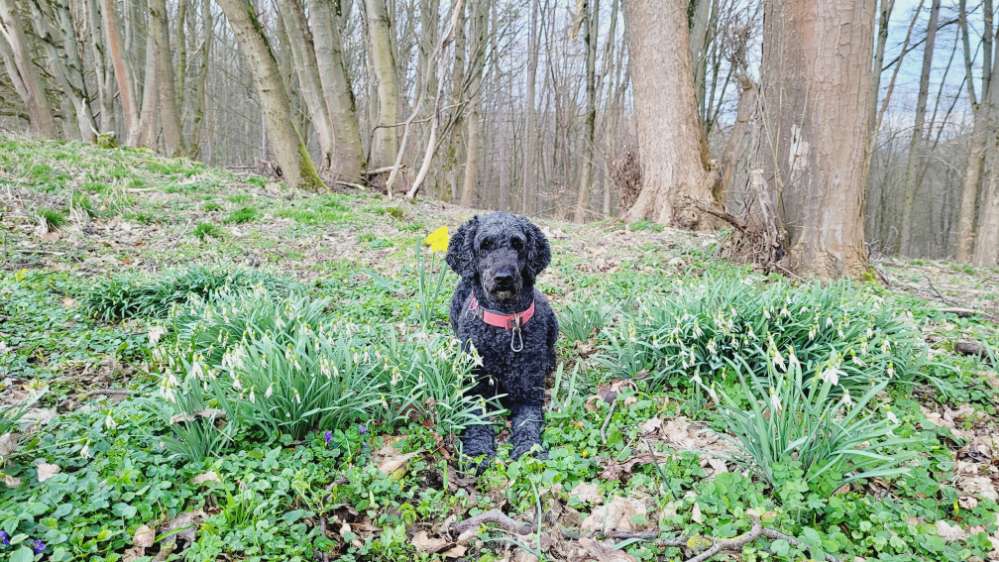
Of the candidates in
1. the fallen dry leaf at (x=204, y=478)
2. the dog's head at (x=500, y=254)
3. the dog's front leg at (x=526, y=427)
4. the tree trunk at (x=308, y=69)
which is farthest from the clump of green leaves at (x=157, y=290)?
the tree trunk at (x=308, y=69)

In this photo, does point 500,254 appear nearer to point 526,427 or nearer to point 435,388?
point 435,388

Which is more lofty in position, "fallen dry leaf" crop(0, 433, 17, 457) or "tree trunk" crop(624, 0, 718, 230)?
"tree trunk" crop(624, 0, 718, 230)

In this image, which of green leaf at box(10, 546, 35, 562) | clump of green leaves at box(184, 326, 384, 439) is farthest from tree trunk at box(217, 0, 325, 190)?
green leaf at box(10, 546, 35, 562)

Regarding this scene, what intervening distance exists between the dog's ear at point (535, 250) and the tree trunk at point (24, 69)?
460 inches

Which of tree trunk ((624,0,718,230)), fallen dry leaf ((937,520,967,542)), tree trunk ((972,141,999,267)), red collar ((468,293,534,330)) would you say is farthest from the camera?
tree trunk ((972,141,999,267))

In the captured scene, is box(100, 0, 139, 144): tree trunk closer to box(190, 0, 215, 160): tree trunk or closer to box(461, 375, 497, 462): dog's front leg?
box(190, 0, 215, 160): tree trunk

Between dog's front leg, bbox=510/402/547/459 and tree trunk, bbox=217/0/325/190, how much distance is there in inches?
283

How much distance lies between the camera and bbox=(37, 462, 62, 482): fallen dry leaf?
1742 mm

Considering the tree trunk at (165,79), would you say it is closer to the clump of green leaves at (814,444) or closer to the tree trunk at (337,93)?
the tree trunk at (337,93)

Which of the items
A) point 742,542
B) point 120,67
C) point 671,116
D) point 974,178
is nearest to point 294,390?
point 742,542

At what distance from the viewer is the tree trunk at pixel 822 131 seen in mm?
4090

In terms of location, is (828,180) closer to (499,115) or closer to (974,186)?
(974,186)

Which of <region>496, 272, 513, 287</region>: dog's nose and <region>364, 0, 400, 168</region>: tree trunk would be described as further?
<region>364, 0, 400, 168</region>: tree trunk

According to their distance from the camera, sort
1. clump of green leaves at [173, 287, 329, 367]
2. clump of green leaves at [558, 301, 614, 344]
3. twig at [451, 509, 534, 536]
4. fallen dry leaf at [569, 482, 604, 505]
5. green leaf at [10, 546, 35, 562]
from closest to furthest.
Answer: green leaf at [10, 546, 35, 562] → twig at [451, 509, 534, 536] → fallen dry leaf at [569, 482, 604, 505] → clump of green leaves at [173, 287, 329, 367] → clump of green leaves at [558, 301, 614, 344]
